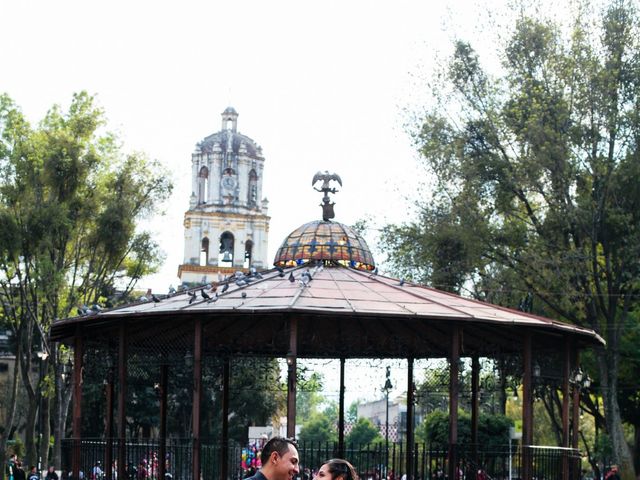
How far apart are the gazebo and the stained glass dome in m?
0.02

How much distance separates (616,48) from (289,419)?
69.2 ft

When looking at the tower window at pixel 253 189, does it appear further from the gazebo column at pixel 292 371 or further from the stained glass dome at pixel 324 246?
the gazebo column at pixel 292 371

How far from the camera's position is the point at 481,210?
3847 centimetres

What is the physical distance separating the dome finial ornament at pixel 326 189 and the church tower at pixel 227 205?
78156 millimetres

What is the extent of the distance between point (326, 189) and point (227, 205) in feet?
265

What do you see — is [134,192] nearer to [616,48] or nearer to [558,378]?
[616,48]

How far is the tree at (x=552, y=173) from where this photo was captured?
36.1m

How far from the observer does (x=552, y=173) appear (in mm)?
36594

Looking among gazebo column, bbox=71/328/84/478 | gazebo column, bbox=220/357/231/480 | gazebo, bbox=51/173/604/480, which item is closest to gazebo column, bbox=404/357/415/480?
gazebo, bbox=51/173/604/480

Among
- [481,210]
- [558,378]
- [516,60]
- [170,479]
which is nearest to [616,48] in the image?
[516,60]

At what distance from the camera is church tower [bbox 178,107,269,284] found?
10331cm

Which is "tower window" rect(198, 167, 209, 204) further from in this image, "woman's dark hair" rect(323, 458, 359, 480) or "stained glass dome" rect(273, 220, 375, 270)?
"woman's dark hair" rect(323, 458, 359, 480)

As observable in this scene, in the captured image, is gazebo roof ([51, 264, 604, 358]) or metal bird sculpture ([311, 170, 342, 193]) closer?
gazebo roof ([51, 264, 604, 358])

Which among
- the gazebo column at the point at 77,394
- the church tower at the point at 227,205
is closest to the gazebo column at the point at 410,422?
the gazebo column at the point at 77,394
